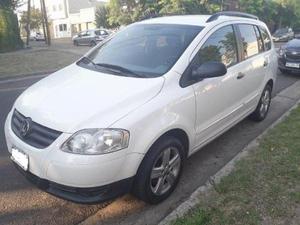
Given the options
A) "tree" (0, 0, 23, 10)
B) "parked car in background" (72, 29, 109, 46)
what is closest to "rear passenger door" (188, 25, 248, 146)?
"tree" (0, 0, 23, 10)

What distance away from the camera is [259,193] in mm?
3520

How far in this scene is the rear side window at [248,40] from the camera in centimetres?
488

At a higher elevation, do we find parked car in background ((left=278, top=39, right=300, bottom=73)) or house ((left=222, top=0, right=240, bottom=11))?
parked car in background ((left=278, top=39, right=300, bottom=73))

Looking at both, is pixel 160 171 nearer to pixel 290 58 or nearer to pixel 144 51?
pixel 144 51

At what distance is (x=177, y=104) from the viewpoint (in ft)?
11.2

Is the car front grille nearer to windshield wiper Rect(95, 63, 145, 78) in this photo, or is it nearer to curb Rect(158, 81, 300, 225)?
windshield wiper Rect(95, 63, 145, 78)

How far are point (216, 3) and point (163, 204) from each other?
119ft

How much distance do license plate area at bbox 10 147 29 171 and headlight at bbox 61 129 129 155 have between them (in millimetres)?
468

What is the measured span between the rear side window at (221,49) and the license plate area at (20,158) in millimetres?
1950

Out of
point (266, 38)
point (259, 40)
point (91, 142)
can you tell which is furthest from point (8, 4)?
point (91, 142)

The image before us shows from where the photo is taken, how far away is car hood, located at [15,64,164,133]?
116 inches

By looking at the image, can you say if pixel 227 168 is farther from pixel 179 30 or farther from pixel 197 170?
pixel 179 30

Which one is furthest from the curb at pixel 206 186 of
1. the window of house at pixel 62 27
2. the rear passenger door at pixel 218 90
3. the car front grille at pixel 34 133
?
the window of house at pixel 62 27

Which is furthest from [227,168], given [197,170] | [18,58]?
[18,58]
